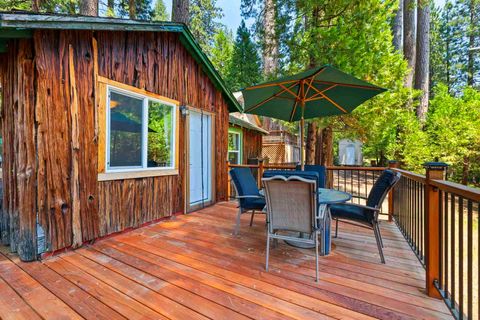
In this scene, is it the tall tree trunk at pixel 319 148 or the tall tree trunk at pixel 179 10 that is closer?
the tall tree trunk at pixel 179 10

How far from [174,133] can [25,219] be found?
248cm

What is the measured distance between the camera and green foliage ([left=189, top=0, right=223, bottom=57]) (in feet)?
47.6

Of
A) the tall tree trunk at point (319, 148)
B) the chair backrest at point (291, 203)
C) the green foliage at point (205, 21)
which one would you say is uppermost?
the green foliage at point (205, 21)

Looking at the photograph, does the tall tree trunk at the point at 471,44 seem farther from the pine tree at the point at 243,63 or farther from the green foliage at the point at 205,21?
the green foliage at the point at 205,21

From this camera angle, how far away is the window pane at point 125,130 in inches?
136

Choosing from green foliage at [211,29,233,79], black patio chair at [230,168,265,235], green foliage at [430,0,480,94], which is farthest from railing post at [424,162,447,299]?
green foliage at [430,0,480,94]

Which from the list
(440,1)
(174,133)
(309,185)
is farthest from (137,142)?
(440,1)

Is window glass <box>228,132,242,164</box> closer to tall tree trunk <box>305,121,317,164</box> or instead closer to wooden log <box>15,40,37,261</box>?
tall tree trunk <box>305,121,317,164</box>

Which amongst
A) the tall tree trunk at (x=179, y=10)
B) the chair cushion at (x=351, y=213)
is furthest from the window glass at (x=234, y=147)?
the chair cushion at (x=351, y=213)

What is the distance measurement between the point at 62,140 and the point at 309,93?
11.7 ft

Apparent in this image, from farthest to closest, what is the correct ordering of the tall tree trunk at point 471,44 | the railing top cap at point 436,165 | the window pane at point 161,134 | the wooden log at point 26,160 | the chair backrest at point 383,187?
the tall tree trunk at point 471,44, the window pane at point 161,134, the wooden log at point 26,160, the chair backrest at point 383,187, the railing top cap at point 436,165

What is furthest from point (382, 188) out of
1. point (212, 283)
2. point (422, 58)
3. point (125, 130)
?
point (422, 58)

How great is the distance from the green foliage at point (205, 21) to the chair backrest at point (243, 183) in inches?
532

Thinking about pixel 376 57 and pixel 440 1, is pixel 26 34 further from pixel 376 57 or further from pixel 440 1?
pixel 440 1
